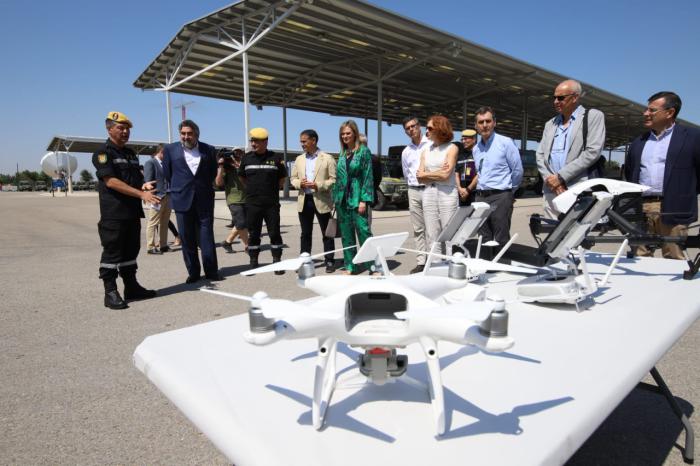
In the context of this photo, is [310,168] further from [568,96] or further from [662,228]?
[662,228]

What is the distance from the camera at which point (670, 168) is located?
324 cm

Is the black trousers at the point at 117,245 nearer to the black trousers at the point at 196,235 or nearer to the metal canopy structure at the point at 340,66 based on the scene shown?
the black trousers at the point at 196,235

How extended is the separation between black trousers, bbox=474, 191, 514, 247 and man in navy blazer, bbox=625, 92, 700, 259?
108cm

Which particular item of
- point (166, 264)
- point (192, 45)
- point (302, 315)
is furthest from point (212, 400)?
point (192, 45)

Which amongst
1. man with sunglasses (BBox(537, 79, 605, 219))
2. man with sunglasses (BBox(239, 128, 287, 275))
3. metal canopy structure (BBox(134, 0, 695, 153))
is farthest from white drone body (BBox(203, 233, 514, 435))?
metal canopy structure (BBox(134, 0, 695, 153))

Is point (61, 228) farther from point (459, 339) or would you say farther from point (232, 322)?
point (459, 339)

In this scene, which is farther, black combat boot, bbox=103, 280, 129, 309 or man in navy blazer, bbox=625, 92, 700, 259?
black combat boot, bbox=103, 280, 129, 309

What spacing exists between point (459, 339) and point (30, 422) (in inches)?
Result: 87.2

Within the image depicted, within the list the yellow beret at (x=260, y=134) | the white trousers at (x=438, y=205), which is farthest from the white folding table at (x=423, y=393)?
the yellow beret at (x=260, y=134)

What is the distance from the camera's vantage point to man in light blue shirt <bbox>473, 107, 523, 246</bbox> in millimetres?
3760

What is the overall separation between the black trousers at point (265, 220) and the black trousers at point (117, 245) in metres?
1.38

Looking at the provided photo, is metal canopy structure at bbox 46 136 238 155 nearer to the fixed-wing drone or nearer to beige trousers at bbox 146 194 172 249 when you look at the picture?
beige trousers at bbox 146 194 172 249

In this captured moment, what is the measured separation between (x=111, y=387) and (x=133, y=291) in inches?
73.6

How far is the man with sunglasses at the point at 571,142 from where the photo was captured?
9.95 ft
